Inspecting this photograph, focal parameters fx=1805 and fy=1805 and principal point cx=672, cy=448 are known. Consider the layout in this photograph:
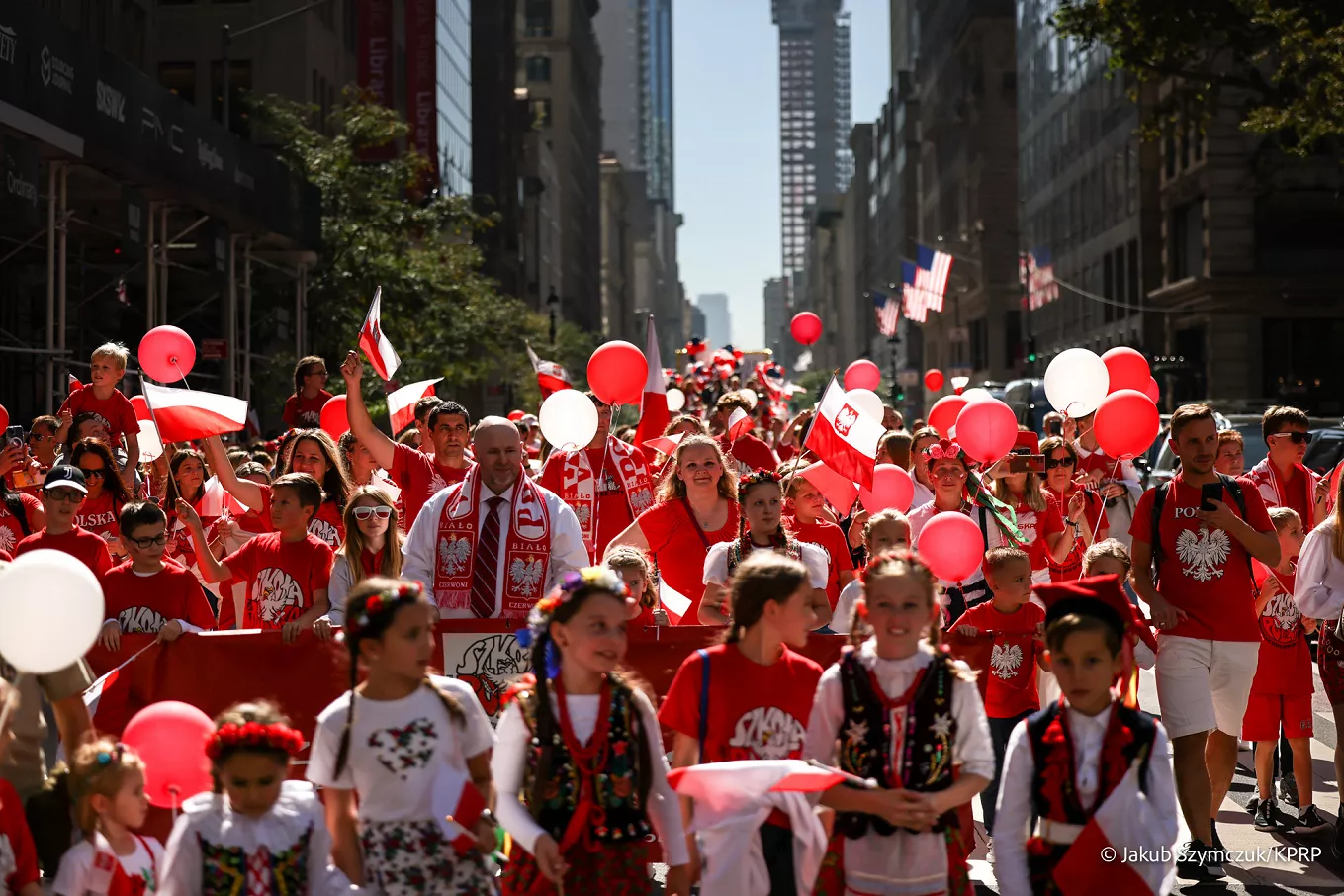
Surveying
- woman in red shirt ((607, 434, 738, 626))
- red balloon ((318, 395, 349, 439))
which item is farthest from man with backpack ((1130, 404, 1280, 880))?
red balloon ((318, 395, 349, 439))

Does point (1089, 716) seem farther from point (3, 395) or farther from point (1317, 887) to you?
point (3, 395)

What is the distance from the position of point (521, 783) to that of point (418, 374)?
34.0 metres

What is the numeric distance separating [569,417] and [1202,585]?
3880 millimetres

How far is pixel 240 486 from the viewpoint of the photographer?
10.5m

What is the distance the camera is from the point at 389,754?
505cm

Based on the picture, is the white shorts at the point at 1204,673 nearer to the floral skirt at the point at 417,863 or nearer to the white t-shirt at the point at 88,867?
the floral skirt at the point at 417,863

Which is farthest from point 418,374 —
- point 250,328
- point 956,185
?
point 956,185

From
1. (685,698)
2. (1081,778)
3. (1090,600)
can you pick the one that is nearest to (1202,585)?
(1090,600)

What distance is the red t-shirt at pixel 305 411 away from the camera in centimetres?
1277

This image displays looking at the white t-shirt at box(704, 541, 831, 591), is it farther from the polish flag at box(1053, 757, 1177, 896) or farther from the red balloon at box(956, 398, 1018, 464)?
the red balloon at box(956, 398, 1018, 464)

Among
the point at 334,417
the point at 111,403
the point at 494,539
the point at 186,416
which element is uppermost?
the point at 111,403

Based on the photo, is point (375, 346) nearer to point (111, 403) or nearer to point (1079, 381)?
point (111, 403)

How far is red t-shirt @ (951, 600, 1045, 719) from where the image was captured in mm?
7684

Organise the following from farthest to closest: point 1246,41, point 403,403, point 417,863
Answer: point 1246,41
point 403,403
point 417,863
